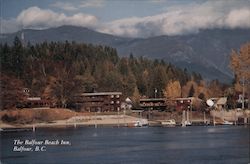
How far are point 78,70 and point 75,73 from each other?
29 centimetres

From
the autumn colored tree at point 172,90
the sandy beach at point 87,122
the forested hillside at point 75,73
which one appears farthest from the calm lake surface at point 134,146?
the autumn colored tree at point 172,90

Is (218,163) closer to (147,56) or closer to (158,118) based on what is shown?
(147,56)

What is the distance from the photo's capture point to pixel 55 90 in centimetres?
937

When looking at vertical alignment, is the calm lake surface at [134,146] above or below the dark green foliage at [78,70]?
below

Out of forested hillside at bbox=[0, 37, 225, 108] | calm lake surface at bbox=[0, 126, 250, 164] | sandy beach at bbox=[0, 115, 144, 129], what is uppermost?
forested hillside at bbox=[0, 37, 225, 108]

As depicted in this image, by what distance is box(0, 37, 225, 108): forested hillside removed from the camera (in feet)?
30.3

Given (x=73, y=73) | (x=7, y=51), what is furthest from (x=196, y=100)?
(x=7, y=51)

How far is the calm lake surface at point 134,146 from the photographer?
7.45 m

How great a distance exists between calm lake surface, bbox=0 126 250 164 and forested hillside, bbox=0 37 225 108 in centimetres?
68

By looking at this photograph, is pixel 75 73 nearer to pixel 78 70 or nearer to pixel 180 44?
pixel 78 70

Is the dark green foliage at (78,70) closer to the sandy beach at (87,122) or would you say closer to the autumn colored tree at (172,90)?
the autumn colored tree at (172,90)

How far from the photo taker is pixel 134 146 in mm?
9891

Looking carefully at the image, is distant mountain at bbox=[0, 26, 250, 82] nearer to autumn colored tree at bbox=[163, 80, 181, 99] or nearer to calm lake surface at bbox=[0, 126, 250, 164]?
autumn colored tree at bbox=[163, 80, 181, 99]

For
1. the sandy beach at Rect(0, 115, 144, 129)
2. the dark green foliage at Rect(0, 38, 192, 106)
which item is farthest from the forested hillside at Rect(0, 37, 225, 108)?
the sandy beach at Rect(0, 115, 144, 129)
